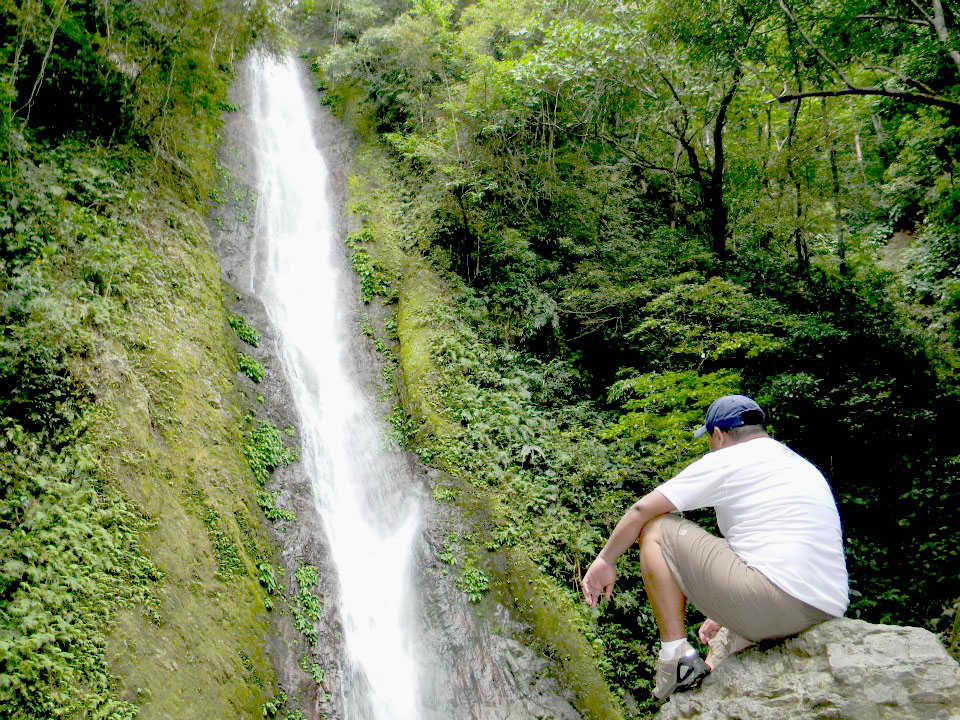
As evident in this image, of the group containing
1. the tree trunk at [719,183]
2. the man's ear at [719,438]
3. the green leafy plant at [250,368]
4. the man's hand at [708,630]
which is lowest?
the green leafy plant at [250,368]

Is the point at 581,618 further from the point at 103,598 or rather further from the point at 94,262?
the point at 94,262

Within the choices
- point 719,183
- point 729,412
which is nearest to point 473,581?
point 729,412

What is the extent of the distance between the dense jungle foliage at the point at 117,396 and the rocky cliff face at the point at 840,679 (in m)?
3.63

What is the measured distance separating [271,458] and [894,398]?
8610mm

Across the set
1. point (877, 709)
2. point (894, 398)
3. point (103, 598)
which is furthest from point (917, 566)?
point (103, 598)

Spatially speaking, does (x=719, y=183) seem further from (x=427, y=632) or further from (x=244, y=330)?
(x=427, y=632)

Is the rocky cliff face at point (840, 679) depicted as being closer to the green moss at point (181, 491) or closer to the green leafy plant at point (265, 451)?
the green moss at point (181, 491)

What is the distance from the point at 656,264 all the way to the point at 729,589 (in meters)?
9.02

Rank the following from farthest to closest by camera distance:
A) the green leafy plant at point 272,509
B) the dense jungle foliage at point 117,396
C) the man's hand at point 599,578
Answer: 1. the green leafy plant at point 272,509
2. the dense jungle foliage at point 117,396
3. the man's hand at point 599,578

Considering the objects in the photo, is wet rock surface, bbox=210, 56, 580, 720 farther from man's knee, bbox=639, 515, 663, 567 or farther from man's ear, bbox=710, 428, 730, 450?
man's ear, bbox=710, 428, 730, 450

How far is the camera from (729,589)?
2428mm

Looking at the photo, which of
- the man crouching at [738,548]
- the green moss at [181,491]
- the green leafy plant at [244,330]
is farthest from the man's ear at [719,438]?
the green leafy plant at [244,330]

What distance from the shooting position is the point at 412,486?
26.4 feet

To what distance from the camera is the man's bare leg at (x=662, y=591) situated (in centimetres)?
264
